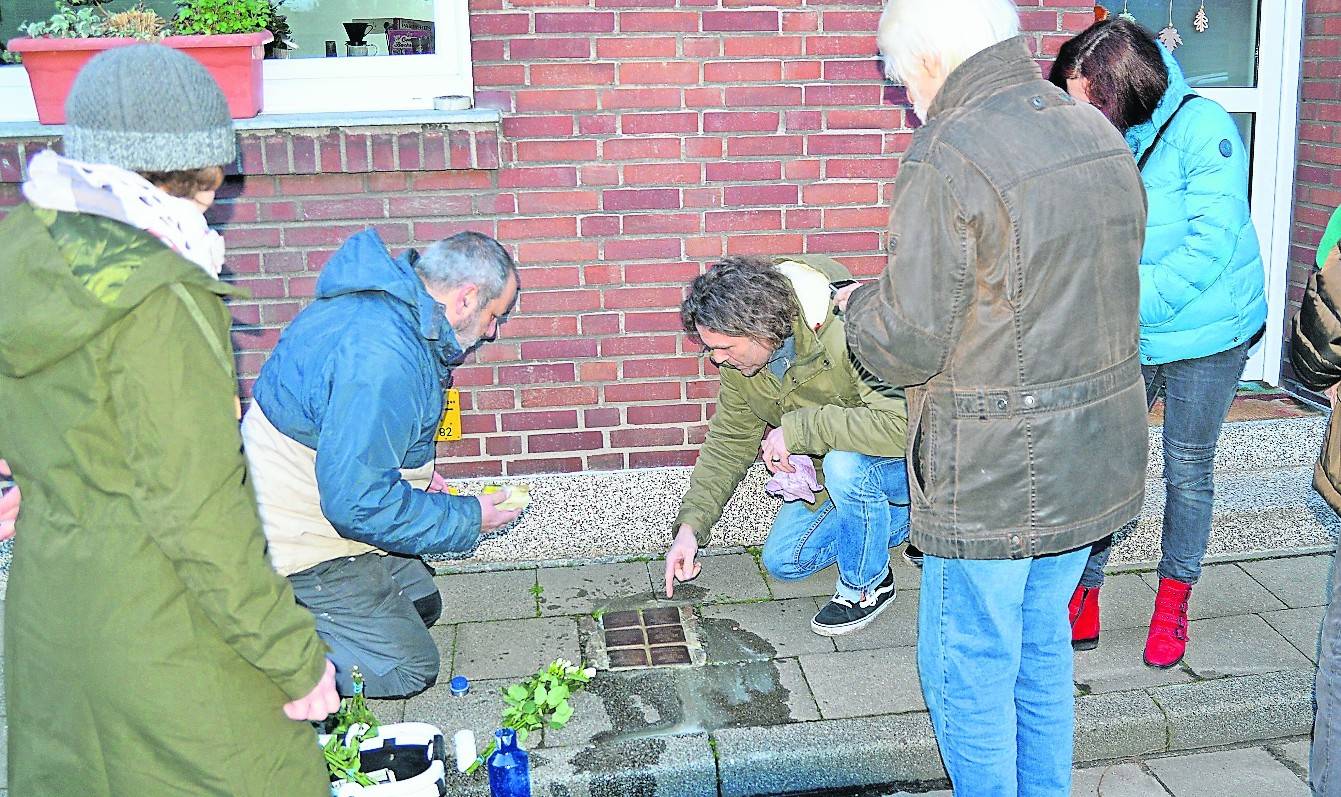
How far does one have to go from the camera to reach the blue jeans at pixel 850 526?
14.3 feet

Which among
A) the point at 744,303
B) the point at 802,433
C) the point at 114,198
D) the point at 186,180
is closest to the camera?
the point at 114,198

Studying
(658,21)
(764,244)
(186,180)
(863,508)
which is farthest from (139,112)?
(764,244)

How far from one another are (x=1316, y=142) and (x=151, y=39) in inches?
196

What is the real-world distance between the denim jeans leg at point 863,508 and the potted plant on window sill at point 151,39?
8.42 ft

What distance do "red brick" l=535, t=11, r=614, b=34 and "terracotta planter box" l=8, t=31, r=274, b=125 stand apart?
3.35 ft

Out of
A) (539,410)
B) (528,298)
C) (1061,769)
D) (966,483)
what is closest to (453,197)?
(528,298)

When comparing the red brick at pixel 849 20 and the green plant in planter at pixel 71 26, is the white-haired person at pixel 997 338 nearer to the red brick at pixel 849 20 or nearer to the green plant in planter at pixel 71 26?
the red brick at pixel 849 20

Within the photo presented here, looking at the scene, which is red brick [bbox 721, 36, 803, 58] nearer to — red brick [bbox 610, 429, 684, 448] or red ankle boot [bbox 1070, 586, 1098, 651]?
red brick [bbox 610, 429, 684, 448]

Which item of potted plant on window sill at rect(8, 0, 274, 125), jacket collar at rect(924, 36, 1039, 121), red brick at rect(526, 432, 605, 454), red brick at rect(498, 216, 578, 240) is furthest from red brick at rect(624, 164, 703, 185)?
jacket collar at rect(924, 36, 1039, 121)

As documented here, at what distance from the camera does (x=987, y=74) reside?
272cm

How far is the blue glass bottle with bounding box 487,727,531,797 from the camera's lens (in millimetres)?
3461

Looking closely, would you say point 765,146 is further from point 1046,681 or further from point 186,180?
point 186,180

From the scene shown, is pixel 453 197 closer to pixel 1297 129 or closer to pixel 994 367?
pixel 994 367

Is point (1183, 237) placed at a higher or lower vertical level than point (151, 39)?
lower
